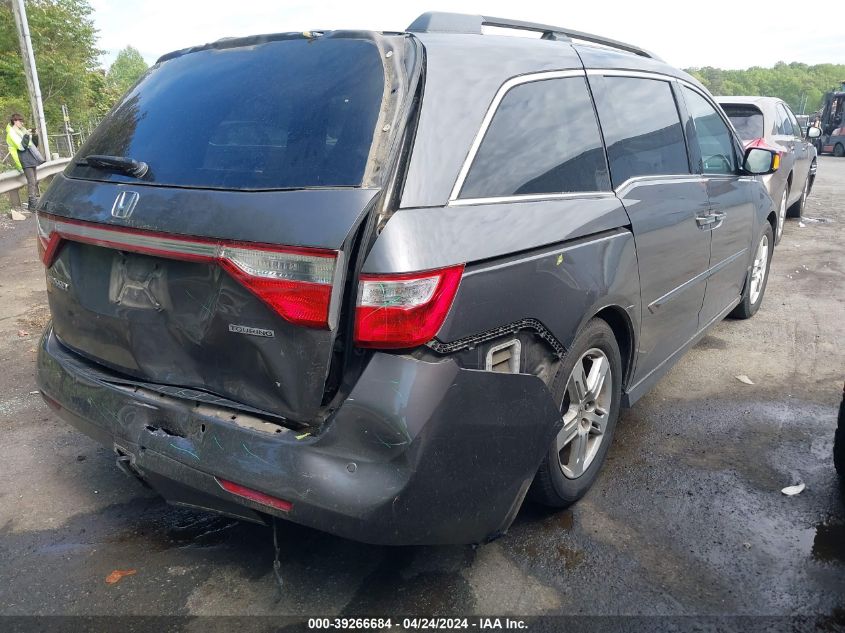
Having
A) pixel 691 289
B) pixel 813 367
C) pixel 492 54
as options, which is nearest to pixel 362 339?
pixel 492 54

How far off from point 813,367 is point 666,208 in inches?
92.2

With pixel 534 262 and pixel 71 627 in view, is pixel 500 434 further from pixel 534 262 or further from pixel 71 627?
pixel 71 627

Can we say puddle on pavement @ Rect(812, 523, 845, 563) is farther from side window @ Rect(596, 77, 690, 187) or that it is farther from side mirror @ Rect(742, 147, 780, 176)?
side mirror @ Rect(742, 147, 780, 176)

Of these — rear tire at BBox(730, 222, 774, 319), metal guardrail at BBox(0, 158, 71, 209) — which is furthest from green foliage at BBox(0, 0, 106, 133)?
rear tire at BBox(730, 222, 774, 319)

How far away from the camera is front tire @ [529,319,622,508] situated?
276cm

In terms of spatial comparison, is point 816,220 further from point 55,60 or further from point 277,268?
point 55,60

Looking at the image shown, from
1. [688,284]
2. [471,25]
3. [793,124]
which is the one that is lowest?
[793,124]

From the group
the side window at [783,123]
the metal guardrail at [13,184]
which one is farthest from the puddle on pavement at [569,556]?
the metal guardrail at [13,184]

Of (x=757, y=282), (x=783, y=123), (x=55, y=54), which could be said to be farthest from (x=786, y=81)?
(x=757, y=282)

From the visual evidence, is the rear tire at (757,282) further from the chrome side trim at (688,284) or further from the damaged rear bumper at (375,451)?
the damaged rear bumper at (375,451)

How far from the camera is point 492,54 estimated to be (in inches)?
102

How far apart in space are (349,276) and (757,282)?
4942mm

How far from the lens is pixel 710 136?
14.2 ft

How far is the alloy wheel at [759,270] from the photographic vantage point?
5.65m
